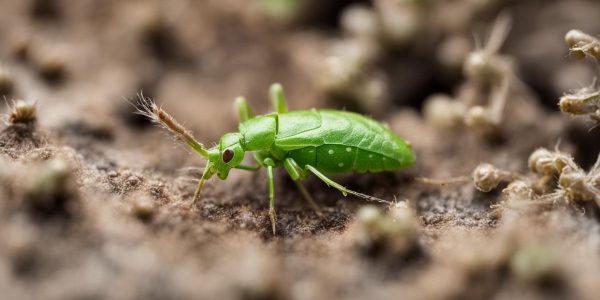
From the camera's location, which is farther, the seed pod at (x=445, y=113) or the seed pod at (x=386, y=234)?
the seed pod at (x=445, y=113)

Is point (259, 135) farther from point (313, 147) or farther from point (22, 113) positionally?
point (22, 113)

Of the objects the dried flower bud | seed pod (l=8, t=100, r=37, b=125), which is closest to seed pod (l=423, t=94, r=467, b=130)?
the dried flower bud

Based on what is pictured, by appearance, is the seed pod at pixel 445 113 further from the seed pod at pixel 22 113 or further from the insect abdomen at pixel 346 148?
the seed pod at pixel 22 113

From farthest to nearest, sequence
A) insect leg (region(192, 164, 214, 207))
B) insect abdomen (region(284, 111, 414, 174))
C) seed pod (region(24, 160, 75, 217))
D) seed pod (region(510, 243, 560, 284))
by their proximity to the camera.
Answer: insect abdomen (region(284, 111, 414, 174)) < insect leg (region(192, 164, 214, 207)) < seed pod (region(24, 160, 75, 217)) < seed pod (region(510, 243, 560, 284))

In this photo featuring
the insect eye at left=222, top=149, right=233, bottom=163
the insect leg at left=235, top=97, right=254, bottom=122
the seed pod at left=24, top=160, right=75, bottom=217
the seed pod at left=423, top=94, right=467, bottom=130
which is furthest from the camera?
the seed pod at left=423, top=94, right=467, bottom=130

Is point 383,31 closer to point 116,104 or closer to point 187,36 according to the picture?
point 187,36

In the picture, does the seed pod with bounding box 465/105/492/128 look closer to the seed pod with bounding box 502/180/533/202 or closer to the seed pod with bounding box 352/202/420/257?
the seed pod with bounding box 502/180/533/202

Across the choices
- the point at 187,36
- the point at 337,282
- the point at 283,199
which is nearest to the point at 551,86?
the point at 283,199

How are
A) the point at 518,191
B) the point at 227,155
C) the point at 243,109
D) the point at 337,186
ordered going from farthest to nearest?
the point at 243,109 → the point at 227,155 → the point at 337,186 → the point at 518,191

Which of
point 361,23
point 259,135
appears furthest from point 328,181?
point 361,23

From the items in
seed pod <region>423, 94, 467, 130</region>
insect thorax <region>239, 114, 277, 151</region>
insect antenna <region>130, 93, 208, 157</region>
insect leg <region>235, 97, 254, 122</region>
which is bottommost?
insect antenna <region>130, 93, 208, 157</region>

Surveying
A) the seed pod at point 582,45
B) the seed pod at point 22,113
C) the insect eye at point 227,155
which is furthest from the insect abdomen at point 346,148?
the seed pod at point 22,113

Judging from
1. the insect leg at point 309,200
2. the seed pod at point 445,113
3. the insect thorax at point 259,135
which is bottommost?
the insect leg at point 309,200
